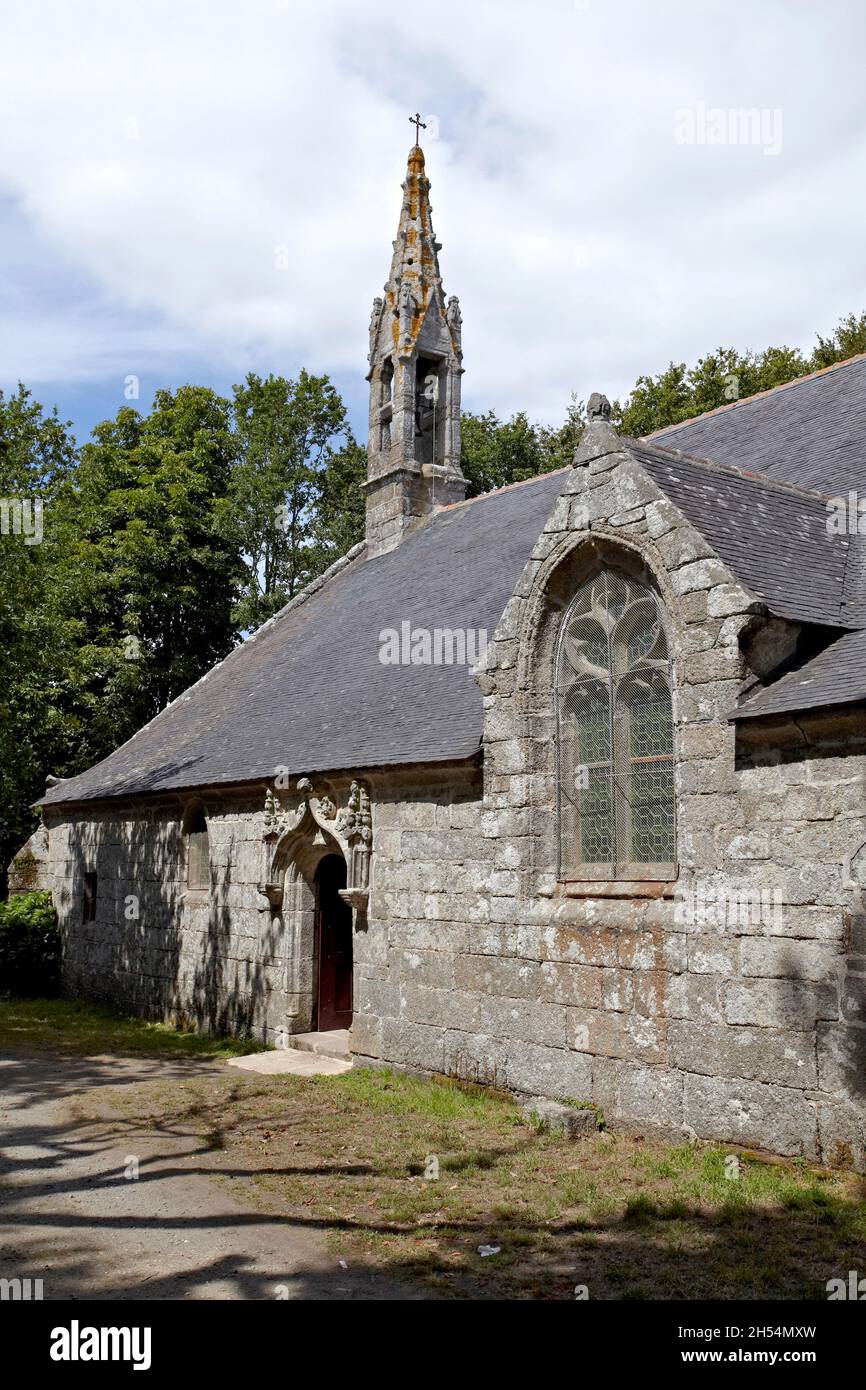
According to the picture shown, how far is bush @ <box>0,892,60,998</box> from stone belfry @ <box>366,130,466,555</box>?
8696mm

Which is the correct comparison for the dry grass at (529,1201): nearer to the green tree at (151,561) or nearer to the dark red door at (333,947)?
the dark red door at (333,947)

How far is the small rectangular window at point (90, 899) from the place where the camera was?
18.0m

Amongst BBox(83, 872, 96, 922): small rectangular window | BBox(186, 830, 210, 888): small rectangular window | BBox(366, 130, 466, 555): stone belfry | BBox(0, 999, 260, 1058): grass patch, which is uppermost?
BBox(366, 130, 466, 555): stone belfry

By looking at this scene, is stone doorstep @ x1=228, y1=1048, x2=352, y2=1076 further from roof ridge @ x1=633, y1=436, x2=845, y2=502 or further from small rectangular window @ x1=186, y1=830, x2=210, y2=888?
roof ridge @ x1=633, y1=436, x2=845, y2=502

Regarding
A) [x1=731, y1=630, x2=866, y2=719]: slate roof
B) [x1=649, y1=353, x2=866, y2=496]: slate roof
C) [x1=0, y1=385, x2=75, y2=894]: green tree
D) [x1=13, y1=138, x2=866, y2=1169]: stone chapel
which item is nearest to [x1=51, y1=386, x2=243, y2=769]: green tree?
[x1=0, y1=385, x2=75, y2=894]: green tree

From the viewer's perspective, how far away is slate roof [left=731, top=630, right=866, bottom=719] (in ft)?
21.4

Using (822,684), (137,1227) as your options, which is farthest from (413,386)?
(137,1227)

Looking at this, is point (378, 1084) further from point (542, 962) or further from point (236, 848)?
point (236, 848)

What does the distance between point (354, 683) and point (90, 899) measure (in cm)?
754

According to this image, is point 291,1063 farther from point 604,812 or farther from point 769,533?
point 769,533

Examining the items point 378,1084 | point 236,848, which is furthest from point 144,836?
point 378,1084

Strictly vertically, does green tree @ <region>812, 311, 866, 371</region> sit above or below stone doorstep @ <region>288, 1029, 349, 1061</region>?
above

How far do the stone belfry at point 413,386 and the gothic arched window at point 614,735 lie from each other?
385 inches

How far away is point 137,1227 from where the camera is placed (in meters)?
5.97
